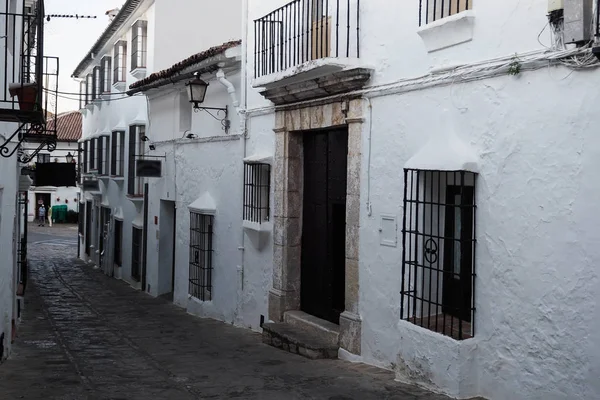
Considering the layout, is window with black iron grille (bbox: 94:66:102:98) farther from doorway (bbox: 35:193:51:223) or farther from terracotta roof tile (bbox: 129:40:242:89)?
doorway (bbox: 35:193:51:223)

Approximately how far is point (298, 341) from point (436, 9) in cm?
447

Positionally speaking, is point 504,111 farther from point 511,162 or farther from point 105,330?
point 105,330

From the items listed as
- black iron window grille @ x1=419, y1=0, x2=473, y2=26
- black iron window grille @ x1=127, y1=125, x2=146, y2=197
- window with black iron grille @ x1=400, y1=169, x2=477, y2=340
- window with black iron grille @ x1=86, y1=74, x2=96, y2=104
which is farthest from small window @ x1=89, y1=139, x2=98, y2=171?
black iron window grille @ x1=419, y1=0, x2=473, y2=26

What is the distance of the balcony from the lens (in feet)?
29.3

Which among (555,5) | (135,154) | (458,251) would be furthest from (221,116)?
(555,5)

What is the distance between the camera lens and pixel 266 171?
1179cm

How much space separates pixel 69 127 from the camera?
47438 millimetres

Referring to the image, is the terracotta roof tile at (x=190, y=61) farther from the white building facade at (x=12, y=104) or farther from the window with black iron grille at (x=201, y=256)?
the white building facade at (x=12, y=104)

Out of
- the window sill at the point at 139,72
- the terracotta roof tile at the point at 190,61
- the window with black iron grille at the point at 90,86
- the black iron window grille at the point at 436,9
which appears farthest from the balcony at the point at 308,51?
the window with black iron grille at the point at 90,86

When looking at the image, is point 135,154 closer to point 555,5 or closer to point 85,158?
point 85,158

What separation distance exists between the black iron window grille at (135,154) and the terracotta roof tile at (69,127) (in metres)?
26.5

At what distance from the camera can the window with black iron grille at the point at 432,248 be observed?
24.9 ft

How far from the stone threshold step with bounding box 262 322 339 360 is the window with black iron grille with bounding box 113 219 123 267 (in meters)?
12.8

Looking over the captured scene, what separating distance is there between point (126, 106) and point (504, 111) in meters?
16.9
